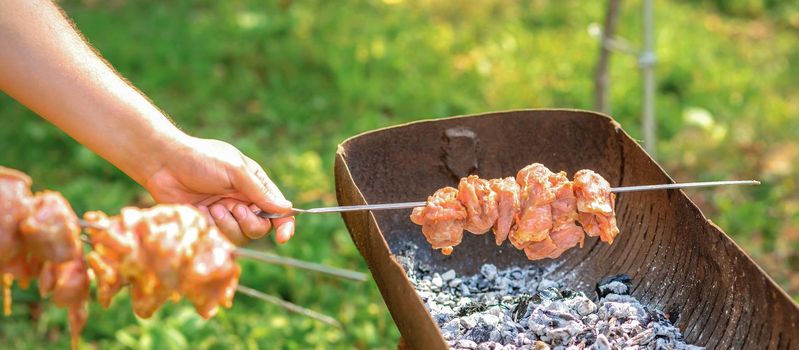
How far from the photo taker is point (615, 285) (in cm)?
296

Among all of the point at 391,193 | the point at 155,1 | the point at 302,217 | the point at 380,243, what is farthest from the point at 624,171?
the point at 155,1

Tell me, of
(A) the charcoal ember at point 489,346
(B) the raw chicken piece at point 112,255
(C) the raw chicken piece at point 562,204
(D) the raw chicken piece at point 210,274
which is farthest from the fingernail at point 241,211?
(C) the raw chicken piece at point 562,204

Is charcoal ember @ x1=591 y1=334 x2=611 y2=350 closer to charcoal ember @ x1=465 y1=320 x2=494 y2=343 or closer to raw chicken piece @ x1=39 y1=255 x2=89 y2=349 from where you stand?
charcoal ember @ x1=465 y1=320 x2=494 y2=343

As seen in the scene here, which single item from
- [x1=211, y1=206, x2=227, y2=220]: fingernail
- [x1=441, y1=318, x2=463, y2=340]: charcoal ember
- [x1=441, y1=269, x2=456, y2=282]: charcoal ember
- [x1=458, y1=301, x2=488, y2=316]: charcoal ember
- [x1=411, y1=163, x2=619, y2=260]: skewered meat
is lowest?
[x1=441, y1=269, x2=456, y2=282]: charcoal ember

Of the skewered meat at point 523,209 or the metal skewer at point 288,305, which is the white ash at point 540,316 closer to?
A: the skewered meat at point 523,209

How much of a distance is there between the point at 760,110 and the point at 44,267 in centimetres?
580

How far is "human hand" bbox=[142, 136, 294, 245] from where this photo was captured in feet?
9.09

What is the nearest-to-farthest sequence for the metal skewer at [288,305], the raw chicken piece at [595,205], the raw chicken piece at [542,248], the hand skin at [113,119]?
the hand skin at [113,119]
the raw chicken piece at [595,205]
the raw chicken piece at [542,248]
the metal skewer at [288,305]

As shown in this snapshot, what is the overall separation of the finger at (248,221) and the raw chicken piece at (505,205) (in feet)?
2.55

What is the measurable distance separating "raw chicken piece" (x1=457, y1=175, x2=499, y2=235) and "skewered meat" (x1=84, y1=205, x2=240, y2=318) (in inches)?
34.1

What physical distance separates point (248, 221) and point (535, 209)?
37.2 inches

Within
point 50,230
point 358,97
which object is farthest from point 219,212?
point 358,97

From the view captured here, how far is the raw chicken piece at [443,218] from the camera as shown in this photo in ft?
9.27

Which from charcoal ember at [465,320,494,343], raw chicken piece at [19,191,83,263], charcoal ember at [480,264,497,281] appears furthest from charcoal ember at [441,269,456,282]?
raw chicken piece at [19,191,83,263]
